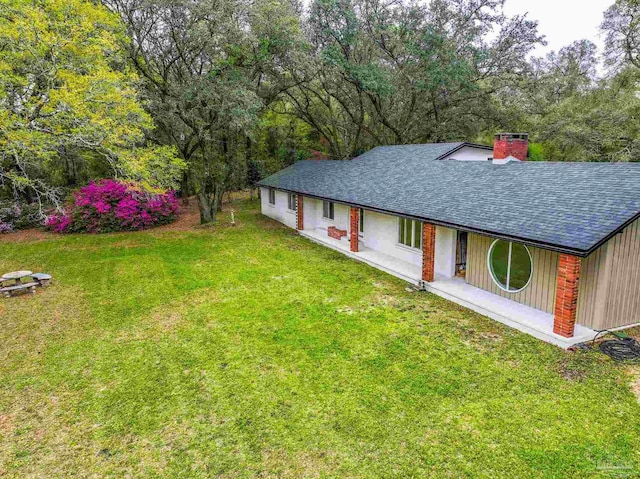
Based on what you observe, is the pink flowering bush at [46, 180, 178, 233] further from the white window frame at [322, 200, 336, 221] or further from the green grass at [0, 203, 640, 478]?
the green grass at [0, 203, 640, 478]

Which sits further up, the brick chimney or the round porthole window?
the brick chimney

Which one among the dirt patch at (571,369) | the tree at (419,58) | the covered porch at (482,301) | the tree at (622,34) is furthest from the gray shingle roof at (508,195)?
the tree at (622,34)

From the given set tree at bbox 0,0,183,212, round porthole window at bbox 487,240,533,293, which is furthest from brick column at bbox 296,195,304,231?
round porthole window at bbox 487,240,533,293

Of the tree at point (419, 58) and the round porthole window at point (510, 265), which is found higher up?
the tree at point (419, 58)

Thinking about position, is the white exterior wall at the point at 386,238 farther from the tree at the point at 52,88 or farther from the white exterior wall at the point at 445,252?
the tree at the point at 52,88

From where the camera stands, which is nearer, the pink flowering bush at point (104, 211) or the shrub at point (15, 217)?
the pink flowering bush at point (104, 211)

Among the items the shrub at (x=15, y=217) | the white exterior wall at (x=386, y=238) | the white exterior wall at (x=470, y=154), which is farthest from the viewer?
the shrub at (x=15, y=217)
